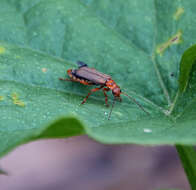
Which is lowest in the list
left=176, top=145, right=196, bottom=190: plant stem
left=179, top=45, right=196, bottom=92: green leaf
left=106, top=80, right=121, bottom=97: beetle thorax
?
left=176, top=145, right=196, bottom=190: plant stem

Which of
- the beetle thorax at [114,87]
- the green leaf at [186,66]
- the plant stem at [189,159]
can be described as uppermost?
the beetle thorax at [114,87]

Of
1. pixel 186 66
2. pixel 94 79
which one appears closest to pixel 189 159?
pixel 186 66

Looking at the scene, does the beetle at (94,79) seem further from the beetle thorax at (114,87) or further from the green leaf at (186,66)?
the green leaf at (186,66)

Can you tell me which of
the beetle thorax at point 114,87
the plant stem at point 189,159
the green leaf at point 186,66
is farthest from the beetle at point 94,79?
the plant stem at point 189,159

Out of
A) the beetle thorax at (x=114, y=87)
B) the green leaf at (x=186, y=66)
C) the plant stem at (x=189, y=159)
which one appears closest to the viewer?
the plant stem at (x=189, y=159)

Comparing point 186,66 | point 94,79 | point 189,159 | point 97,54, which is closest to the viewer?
point 189,159

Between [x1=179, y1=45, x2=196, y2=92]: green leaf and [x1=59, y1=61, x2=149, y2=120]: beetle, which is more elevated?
[x1=59, y1=61, x2=149, y2=120]: beetle

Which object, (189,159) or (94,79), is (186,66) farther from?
(94,79)

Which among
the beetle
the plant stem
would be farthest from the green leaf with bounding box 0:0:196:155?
the plant stem

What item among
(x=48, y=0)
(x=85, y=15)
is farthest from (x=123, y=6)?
(x=48, y=0)

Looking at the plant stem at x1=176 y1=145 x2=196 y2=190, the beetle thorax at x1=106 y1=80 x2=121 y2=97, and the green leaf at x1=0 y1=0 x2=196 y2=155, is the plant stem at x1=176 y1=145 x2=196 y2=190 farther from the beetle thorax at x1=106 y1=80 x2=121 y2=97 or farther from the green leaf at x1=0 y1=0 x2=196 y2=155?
the beetle thorax at x1=106 y1=80 x2=121 y2=97
